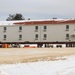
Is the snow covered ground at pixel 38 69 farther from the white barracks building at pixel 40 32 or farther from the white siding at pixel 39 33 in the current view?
the white siding at pixel 39 33

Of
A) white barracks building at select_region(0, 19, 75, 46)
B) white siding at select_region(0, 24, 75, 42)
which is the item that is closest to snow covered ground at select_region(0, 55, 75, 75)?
white barracks building at select_region(0, 19, 75, 46)

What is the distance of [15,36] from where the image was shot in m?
90.4

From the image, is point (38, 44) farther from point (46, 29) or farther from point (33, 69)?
point (33, 69)

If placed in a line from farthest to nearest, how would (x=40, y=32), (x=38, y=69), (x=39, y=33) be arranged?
(x=40, y=32) → (x=39, y=33) → (x=38, y=69)

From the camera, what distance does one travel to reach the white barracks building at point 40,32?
85.7 m

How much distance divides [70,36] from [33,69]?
7142 centimetres

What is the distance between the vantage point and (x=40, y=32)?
292ft

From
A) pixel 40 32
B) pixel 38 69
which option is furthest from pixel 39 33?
pixel 38 69

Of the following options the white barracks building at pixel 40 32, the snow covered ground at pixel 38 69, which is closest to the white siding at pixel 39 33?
the white barracks building at pixel 40 32

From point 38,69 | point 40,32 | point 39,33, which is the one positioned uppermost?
point 40,32

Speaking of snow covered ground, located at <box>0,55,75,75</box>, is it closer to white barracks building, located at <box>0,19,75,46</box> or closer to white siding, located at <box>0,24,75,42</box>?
white barracks building, located at <box>0,19,75,46</box>

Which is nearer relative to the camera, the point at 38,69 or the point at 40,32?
the point at 38,69

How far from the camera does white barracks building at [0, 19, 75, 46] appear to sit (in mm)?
85681

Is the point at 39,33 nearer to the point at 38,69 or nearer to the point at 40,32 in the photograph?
the point at 40,32
